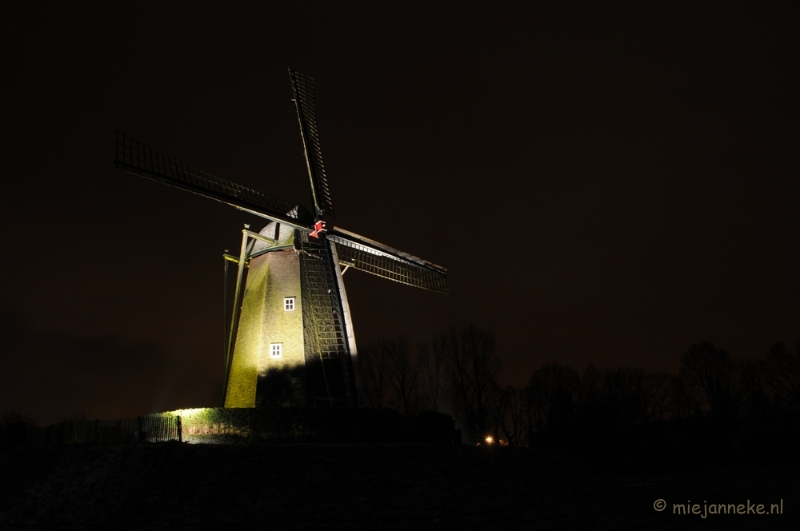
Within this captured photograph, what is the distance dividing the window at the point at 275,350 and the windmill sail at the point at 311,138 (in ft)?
25.2

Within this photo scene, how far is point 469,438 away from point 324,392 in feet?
107

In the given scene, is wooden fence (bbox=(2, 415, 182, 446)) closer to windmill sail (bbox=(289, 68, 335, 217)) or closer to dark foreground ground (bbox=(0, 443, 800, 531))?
dark foreground ground (bbox=(0, 443, 800, 531))

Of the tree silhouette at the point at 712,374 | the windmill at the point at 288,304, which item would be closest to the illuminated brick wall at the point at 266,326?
the windmill at the point at 288,304

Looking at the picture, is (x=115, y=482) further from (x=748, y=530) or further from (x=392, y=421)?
(x=748, y=530)

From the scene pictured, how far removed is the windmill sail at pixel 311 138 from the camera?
31.6 meters

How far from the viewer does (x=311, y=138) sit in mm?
33812

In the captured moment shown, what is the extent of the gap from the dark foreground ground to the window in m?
6.28

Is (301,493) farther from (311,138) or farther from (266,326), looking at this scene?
(311,138)

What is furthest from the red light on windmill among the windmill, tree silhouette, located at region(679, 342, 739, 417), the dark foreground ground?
tree silhouette, located at region(679, 342, 739, 417)

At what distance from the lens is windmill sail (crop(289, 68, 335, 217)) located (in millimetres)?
31562

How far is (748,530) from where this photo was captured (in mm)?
17266

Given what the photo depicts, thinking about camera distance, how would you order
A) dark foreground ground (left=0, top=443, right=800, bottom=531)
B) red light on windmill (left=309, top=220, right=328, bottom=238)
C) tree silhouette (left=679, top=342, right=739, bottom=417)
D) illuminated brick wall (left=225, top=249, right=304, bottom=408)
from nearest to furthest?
dark foreground ground (left=0, top=443, right=800, bottom=531)
illuminated brick wall (left=225, top=249, right=304, bottom=408)
red light on windmill (left=309, top=220, right=328, bottom=238)
tree silhouette (left=679, top=342, right=739, bottom=417)

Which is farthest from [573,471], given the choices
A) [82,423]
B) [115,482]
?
[82,423]

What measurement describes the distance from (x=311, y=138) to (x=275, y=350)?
43.7 ft
